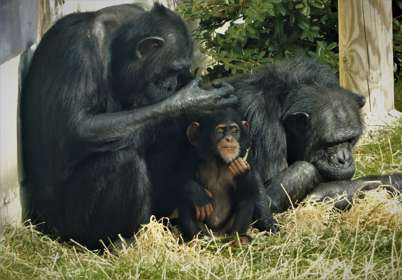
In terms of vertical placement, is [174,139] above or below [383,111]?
above

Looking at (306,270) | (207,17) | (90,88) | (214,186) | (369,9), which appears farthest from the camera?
(207,17)

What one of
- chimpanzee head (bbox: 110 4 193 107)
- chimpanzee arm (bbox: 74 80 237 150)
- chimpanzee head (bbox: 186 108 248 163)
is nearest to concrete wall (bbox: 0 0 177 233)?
chimpanzee arm (bbox: 74 80 237 150)

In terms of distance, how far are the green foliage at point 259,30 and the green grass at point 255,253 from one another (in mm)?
3302

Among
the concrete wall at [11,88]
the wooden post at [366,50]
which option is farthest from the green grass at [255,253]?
the wooden post at [366,50]

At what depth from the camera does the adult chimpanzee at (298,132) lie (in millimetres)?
7184

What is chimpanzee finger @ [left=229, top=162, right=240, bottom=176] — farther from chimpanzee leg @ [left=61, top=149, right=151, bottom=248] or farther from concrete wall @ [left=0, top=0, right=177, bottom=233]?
concrete wall @ [left=0, top=0, right=177, bottom=233]

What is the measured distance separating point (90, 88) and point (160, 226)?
97cm

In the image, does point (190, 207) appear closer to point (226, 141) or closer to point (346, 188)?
point (226, 141)

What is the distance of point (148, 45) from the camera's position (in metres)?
6.57

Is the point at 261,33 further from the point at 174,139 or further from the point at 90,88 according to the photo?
the point at 90,88

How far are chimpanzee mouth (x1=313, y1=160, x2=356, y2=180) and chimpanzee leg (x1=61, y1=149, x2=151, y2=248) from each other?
1424mm

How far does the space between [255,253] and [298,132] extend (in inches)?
51.9

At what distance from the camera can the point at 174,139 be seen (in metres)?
6.85

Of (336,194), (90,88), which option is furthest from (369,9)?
(90,88)
